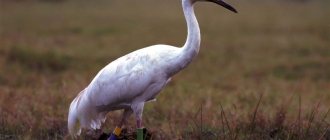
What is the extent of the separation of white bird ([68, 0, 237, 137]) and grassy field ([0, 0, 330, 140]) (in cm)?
42

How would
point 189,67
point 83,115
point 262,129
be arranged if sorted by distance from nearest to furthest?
point 83,115 → point 262,129 → point 189,67

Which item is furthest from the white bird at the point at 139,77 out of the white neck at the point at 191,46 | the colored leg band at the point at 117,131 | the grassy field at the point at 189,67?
the grassy field at the point at 189,67

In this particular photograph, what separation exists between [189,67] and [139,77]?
6.59 m

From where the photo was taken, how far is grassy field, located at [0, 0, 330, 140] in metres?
6.04

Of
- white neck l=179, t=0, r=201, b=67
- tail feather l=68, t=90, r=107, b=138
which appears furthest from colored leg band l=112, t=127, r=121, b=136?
white neck l=179, t=0, r=201, b=67

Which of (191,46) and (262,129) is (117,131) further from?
(262,129)

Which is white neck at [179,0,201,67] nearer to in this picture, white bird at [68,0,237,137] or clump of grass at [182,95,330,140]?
white bird at [68,0,237,137]

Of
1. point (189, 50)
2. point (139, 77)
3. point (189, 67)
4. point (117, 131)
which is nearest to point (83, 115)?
point (117, 131)

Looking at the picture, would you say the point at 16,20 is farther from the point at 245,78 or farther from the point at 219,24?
the point at 245,78

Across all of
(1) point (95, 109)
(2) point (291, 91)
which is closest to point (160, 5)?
(2) point (291, 91)

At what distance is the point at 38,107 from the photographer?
23.2 feet

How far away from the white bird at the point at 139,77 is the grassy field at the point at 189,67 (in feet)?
1.36

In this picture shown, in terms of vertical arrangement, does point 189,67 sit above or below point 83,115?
below

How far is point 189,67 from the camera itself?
11.8m
